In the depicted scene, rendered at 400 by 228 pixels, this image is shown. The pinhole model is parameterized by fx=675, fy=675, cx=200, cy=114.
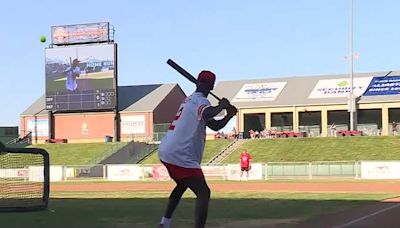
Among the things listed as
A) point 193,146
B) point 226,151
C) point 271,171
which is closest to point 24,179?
point 193,146

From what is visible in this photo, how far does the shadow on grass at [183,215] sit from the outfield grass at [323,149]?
37.5 metres

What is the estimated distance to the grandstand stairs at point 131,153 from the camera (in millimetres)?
60688

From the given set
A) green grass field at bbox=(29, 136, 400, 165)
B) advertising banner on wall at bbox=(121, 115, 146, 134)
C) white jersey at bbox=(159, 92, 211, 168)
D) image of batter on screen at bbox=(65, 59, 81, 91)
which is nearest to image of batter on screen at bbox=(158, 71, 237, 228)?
white jersey at bbox=(159, 92, 211, 168)

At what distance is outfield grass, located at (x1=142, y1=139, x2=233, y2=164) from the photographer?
189 ft

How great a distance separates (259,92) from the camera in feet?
244

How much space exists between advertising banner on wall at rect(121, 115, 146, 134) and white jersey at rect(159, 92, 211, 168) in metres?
65.0

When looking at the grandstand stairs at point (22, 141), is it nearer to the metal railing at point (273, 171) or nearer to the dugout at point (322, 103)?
the dugout at point (322, 103)

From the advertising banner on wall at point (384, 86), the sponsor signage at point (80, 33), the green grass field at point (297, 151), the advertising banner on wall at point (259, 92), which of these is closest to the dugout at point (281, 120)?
the advertising banner on wall at point (259, 92)

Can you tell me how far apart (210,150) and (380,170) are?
24893 millimetres

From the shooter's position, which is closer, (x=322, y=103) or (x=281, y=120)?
(x=322, y=103)

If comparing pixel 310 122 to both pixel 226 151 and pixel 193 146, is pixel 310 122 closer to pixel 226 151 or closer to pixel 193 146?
pixel 226 151

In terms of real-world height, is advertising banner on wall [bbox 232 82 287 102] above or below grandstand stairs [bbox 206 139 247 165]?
above

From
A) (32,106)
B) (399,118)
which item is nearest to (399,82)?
(399,118)

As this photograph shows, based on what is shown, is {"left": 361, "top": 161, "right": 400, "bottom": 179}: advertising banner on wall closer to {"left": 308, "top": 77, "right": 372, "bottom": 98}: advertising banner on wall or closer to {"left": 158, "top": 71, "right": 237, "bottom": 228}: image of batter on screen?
{"left": 158, "top": 71, "right": 237, "bottom": 228}: image of batter on screen
